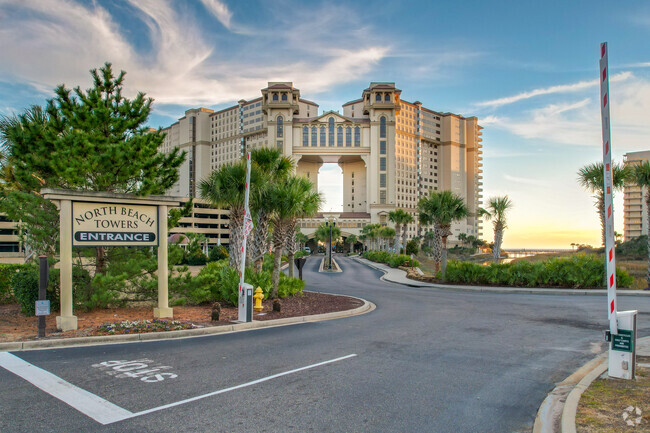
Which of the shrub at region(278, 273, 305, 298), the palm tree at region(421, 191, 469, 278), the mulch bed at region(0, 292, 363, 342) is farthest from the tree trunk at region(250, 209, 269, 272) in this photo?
the palm tree at region(421, 191, 469, 278)

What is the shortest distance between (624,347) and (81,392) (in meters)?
8.22

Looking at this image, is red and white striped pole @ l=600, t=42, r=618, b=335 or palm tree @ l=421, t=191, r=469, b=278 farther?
palm tree @ l=421, t=191, r=469, b=278

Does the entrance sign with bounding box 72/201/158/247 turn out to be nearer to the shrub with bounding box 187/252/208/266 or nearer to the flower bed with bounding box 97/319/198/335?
the flower bed with bounding box 97/319/198/335

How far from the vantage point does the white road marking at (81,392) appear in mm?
5676

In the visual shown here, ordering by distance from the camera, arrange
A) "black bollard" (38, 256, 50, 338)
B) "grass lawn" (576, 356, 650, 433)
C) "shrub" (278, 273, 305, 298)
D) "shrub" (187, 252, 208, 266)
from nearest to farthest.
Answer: "grass lawn" (576, 356, 650, 433)
"black bollard" (38, 256, 50, 338)
"shrub" (278, 273, 305, 298)
"shrub" (187, 252, 208, 266)

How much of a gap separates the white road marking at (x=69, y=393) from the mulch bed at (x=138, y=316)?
8.71 ft

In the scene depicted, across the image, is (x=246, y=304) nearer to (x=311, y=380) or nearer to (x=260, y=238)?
(x=311, y=380)

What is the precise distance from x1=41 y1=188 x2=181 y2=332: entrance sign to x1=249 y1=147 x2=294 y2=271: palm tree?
5.36m

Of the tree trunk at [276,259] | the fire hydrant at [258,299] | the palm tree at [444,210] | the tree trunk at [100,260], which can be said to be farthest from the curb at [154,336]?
the palm tree at [444,210]

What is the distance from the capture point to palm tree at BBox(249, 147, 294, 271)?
18.8m

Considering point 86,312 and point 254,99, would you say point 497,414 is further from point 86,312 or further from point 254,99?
point 254,99

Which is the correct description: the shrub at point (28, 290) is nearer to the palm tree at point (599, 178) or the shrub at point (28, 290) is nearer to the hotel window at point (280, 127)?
the palm tree at point (599, 178)

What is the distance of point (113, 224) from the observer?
1245 centimetres

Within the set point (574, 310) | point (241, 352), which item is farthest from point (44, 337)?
point (574, 310)
